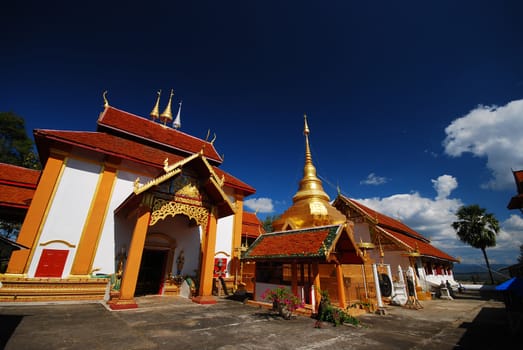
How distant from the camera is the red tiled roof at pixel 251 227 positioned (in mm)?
17141

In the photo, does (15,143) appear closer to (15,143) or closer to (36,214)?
(15,143)

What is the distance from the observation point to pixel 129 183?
11203 millimetres

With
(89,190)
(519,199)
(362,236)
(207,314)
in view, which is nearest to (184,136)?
(89,190)

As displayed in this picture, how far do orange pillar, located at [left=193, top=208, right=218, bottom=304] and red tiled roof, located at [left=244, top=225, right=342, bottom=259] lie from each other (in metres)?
1.62

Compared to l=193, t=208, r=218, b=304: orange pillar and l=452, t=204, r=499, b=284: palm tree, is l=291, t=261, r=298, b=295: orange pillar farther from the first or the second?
l=452, t=204, r=499, b=284: palm tree

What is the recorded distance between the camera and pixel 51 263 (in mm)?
8664

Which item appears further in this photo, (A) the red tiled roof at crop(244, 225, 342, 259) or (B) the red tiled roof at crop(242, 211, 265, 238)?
(B) the red tiled roof at crop(242, 211, 265, 238)

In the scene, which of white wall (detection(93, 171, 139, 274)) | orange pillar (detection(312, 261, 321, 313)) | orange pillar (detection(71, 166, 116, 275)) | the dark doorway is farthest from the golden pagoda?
orange pillar (detection(71, 166, 116, 275))

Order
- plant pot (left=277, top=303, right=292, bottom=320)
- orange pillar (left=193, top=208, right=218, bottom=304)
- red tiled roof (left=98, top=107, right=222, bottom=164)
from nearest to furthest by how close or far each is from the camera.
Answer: plant pot (left=277, top=303, right=292, bottom=320)
orange pillar (left=193, top=208, right=218, bottom=304)
red tiled roof (left=98, top=107, right=222, bottom=164)

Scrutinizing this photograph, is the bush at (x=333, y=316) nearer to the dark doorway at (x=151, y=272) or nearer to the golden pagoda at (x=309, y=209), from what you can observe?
the golden pagoda at (x=309, y=209)

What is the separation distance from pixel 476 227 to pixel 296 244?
2998cm

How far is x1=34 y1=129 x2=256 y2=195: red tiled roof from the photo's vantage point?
958cm

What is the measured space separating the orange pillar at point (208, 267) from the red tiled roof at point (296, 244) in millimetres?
1616

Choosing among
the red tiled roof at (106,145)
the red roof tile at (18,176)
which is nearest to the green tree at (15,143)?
the red roof tile at (18,176)
